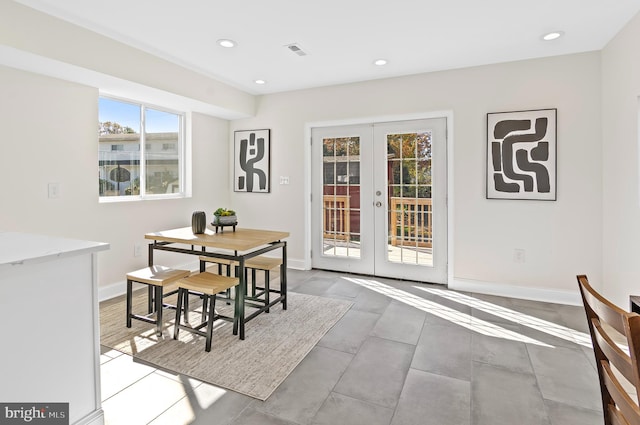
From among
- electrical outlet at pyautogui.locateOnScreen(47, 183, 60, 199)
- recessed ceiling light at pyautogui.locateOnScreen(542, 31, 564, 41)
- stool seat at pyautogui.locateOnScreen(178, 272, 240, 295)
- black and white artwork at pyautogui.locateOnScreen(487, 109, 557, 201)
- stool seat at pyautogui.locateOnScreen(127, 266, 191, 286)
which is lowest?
stool seat at pyautogui.locateOnScreen(178, 272, 240, 295)

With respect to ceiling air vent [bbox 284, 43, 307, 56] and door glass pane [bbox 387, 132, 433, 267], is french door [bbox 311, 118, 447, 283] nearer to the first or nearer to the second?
door glass pane [bbox 387, 132, 433, 267]

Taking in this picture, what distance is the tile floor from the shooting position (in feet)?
6.06

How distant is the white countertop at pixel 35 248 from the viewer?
1.32 meters

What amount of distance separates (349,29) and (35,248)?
2731 millimetres

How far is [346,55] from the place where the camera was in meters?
3.57

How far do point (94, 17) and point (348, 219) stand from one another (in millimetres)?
3341

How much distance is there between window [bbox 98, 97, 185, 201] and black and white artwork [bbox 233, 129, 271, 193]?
84cm

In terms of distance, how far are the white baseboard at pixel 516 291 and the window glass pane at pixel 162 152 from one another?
382 cm

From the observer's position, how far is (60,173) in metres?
3.25

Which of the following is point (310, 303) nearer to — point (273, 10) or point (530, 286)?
point (530, 286)

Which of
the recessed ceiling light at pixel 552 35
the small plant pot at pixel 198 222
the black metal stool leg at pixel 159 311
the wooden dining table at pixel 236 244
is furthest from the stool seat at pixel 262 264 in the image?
the recessed ceiling light at pixel 552 35

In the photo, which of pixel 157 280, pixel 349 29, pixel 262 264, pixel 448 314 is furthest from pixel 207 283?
pixel 349 29

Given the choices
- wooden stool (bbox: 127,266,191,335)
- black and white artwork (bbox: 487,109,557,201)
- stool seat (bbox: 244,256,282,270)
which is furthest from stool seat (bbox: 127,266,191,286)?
black and white artwork (bbox: 487,109,557,201)

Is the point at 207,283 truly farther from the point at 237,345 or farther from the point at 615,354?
the point at 615,354
